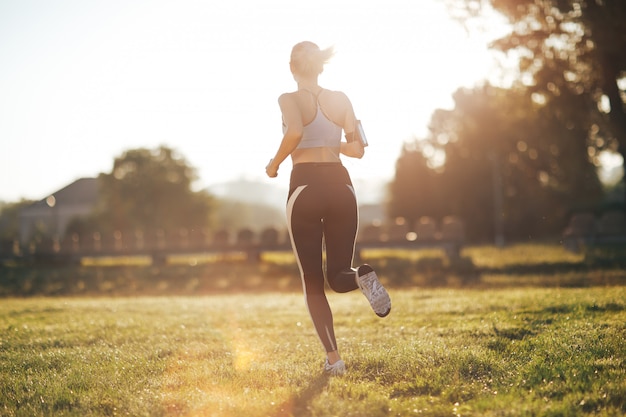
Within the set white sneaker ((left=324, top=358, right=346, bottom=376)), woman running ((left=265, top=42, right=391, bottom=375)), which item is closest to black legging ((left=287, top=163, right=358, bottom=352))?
woman running ((left=265, top=42, right=391, bottom=375))

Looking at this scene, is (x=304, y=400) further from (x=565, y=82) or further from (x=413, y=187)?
(x=413, y=187)

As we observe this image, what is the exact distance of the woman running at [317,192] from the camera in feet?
18.6

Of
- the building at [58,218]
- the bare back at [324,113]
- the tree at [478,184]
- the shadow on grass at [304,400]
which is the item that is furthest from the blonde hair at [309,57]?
the building at [58,218]

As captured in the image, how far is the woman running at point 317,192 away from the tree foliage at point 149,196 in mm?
71060

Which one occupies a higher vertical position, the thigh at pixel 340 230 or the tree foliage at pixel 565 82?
the tree foliage at pixel 565 82

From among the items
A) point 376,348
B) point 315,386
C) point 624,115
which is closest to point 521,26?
point 624,115

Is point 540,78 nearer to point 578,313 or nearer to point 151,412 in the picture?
point 578,313

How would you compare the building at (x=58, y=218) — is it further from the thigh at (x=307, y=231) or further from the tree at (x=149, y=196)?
the thigh at (x=307, y=231)

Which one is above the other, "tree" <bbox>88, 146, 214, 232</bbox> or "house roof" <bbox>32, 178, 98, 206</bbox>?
"tree" <bbox>88, 146, 214, 232</bbox>

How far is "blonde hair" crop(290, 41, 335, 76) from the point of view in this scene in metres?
5.77

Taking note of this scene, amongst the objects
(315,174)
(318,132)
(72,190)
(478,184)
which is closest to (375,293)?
(315,174)

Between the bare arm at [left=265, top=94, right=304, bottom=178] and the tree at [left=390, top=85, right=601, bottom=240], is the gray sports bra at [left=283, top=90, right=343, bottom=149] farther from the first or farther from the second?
the tree at [left=390, top=85, right=601, bottom=240]

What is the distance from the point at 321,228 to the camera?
19.0 feet

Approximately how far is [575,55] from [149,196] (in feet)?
195
